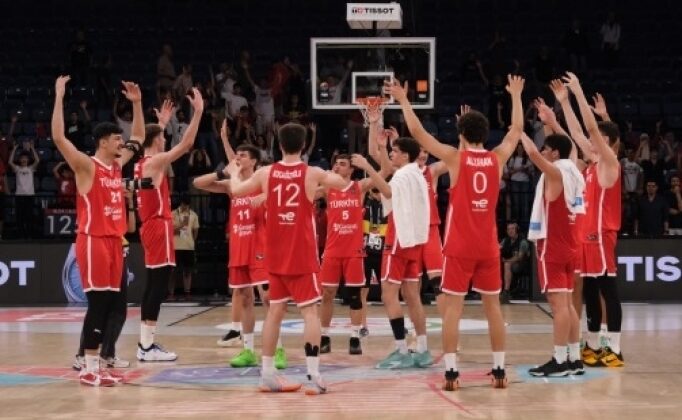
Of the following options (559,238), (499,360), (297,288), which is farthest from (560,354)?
(297,288)

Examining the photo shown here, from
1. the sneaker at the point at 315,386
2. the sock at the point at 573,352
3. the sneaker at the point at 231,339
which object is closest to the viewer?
the sneaker at the point at 315,386

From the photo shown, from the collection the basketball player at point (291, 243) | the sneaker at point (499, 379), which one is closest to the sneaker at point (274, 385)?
the basketball player at point (291, 243)

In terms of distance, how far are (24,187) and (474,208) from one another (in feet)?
41.7

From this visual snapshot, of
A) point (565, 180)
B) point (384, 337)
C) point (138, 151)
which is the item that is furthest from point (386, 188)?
point (384, 337)

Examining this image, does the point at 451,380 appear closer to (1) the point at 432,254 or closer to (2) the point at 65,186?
(1) the point at 432,254

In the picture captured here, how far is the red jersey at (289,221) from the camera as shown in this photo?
839 cm

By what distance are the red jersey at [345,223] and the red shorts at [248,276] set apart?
0.70 meters

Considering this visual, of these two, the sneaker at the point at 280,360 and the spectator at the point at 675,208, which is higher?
the spectator at the point at 675,208

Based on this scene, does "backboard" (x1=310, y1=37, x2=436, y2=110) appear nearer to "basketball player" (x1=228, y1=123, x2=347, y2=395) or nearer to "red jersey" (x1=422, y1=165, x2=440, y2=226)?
"red jersey" (x1=422, y1=165, x2=440, y2=226)

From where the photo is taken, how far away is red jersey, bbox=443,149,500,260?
330 inches

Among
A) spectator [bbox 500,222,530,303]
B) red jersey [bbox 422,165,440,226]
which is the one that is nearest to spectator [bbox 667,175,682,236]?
spectator [bbox 500,222,530,303]

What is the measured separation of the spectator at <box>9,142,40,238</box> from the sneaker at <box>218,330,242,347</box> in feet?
25.2

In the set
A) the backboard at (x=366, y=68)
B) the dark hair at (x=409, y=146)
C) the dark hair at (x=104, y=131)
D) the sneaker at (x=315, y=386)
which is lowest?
the sneaker at (x=315, y=386)

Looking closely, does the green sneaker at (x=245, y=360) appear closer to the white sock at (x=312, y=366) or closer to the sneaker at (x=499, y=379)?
the white sock at (x=312, y=366)
